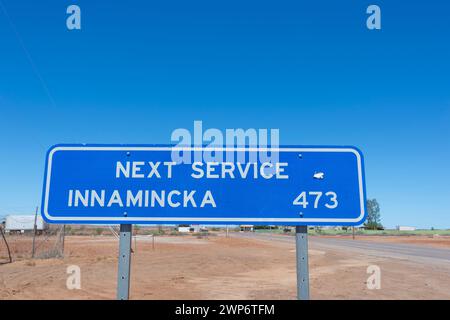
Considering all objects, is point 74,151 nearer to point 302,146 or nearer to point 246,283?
point 302,146

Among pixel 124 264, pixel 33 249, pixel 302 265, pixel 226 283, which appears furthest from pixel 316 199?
pixel 33 249

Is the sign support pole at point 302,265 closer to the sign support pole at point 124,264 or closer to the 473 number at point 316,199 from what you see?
the 473 number at point 316,199

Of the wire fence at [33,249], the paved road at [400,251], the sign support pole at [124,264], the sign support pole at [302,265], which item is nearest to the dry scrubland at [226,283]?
the wire fence at [33,249]

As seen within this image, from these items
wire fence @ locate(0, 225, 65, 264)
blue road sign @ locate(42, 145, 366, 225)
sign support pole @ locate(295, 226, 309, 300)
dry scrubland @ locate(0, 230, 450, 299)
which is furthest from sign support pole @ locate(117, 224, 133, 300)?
wire fence @ locate(0, 225, 65, 264)

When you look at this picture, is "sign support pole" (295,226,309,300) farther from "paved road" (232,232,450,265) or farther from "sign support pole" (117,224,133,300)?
"paved road" (232,232,450,265)

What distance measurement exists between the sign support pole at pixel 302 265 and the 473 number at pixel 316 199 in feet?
0.49

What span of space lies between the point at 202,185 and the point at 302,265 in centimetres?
76

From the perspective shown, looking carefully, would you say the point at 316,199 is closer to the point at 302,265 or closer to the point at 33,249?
the point at 302,265

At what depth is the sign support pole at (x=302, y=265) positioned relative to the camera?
2105mm

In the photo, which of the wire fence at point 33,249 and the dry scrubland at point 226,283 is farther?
the wire fence at point 33,249

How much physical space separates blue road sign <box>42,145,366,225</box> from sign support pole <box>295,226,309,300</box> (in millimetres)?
81

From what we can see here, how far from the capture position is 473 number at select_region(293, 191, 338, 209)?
221cm

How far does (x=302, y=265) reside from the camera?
2131 millimetres

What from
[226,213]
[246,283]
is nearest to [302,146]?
[226,213]
